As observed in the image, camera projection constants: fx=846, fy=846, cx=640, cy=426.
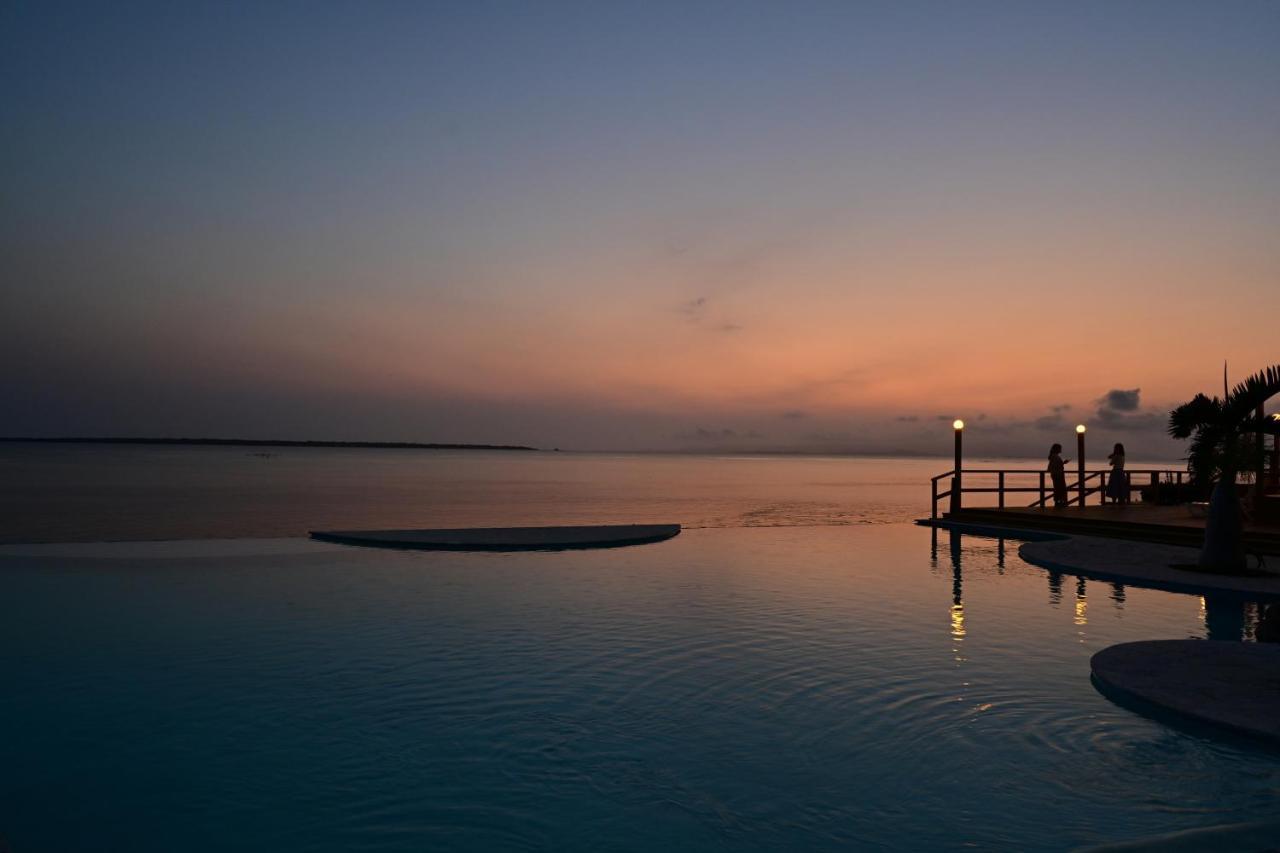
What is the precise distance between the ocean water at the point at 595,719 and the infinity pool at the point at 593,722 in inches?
1.2

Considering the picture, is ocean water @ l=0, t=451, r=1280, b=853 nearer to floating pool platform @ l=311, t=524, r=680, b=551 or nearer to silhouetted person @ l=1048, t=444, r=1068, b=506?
floating pool platform @ l=311, t=524, r=680, b=551

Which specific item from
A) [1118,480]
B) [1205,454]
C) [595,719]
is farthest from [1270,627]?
[1118,480]

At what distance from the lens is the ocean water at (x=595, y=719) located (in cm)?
552

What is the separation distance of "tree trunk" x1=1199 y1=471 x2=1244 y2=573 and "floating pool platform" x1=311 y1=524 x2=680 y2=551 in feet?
37.5

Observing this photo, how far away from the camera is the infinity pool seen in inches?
217

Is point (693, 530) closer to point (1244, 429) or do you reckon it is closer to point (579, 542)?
point (579, 542)

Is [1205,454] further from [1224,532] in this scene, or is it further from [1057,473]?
[1057,473]

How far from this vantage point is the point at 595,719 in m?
7.47

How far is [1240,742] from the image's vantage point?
6.41m

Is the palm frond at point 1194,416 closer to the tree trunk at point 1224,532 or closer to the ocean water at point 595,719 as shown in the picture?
the tree trunk at point 1224,532

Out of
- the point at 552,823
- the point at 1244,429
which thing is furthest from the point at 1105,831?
the point at 1244,429

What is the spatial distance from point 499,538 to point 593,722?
1232 centimetres

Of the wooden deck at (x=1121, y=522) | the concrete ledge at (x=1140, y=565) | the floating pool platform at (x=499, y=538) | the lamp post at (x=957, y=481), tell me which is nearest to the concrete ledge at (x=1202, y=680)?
the concrete ledge at (x=1140, y=565)

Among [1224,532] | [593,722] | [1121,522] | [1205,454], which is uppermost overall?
[1205,454]
